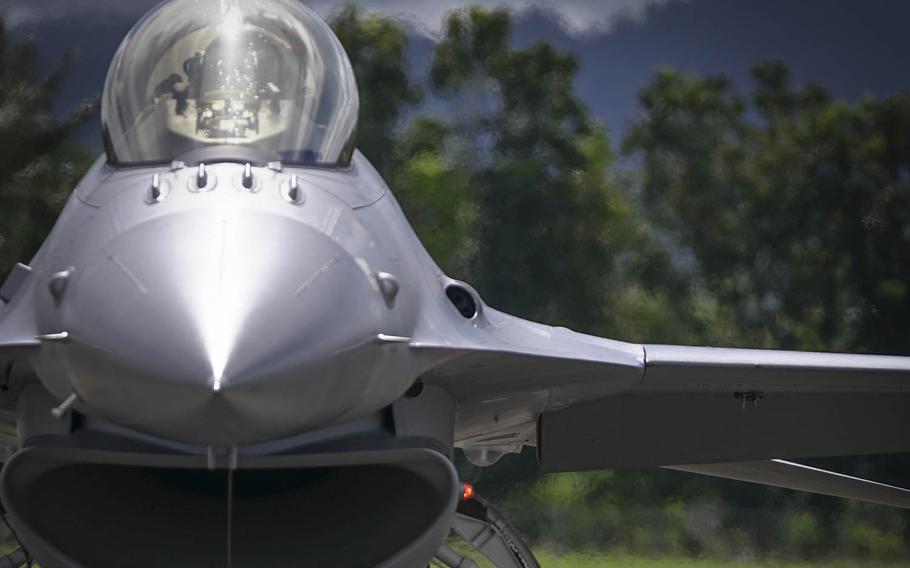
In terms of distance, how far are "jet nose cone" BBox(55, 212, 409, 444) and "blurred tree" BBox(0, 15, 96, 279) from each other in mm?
8523

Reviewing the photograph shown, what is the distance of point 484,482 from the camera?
10.8 metres

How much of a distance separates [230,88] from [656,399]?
95.8 inches

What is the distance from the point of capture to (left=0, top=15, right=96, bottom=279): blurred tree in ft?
39.5

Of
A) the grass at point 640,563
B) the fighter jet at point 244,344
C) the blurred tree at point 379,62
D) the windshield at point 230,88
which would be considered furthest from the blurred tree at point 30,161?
the windshield at point 230,88

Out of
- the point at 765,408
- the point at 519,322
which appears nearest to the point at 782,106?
the point at 765,408

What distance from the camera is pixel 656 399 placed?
19.9 feet

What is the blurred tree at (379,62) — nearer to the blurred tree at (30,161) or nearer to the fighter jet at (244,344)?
the blurred tree at (30,161)

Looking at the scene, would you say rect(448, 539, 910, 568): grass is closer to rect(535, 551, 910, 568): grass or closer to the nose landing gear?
rect(535, 551, 910, 568): grass

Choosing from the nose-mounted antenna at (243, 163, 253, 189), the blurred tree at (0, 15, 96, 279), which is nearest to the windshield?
the nose-mounted antenna at (243, 163, 253, 189)

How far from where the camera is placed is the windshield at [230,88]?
172 inches

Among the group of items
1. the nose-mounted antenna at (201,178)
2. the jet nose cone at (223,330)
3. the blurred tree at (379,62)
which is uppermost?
the blurred tree at (379,62)

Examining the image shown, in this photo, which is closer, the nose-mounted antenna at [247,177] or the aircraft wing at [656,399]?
the nose-mounted antenna at [247,177]

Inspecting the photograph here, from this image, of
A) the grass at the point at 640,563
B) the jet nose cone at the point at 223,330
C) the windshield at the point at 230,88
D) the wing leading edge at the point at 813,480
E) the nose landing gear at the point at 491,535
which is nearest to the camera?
the jet nose cone at the point at 223,330

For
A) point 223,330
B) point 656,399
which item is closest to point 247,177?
point 223,330
